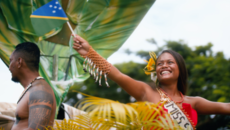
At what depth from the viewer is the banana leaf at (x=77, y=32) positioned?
3.16m

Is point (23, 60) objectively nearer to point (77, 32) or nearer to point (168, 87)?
point (77, 32)

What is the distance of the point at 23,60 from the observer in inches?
91.6

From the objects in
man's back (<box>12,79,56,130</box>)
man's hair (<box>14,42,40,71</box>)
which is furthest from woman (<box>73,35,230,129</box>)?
man's hair (<box>14,42,40,71</box>)

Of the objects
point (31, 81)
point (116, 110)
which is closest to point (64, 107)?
point (31, 81)

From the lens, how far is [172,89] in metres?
2.27

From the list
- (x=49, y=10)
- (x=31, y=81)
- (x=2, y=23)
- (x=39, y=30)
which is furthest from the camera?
(x=2, y=23)

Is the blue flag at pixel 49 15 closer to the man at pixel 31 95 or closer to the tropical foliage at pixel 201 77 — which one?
the man at pixel 31 95

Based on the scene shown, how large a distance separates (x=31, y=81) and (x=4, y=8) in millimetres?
1244

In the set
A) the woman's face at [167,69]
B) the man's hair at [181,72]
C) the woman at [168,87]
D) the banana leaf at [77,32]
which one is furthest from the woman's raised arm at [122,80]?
the banana leaf at [77,32]

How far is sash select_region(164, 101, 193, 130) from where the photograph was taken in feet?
6.48

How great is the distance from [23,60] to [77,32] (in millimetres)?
1188

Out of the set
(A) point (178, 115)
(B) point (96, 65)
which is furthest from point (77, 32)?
(A) point (178, 115)

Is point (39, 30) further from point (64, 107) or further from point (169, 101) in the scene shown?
point (169, 101)

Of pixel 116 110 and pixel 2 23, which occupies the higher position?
pixel 2 23
